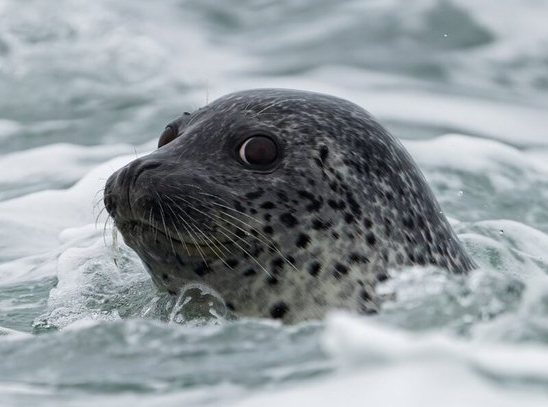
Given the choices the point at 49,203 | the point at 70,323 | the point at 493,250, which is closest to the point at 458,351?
the point at 70,323

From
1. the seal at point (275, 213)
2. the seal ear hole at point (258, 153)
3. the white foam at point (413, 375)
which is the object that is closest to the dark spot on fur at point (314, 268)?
the seal at point (275, 213)

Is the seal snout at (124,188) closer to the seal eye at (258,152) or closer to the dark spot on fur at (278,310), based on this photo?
the seal eye at (258,152)

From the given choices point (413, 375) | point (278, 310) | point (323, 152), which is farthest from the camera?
point (323, 152)

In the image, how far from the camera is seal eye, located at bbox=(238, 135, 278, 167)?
195 inches

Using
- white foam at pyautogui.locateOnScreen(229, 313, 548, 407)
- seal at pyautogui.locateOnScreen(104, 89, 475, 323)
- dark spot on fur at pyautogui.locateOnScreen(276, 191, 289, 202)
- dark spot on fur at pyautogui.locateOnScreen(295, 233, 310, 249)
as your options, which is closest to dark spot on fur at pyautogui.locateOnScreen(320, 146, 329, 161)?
seal at pyautogui.locateOnScreen(104, 89, 475, 323)

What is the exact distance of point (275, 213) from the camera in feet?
15.7

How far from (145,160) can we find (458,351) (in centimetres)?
187

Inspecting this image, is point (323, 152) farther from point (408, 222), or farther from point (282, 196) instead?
point (408, 222)

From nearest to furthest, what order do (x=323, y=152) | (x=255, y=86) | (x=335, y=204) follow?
(x=335, y=204) → (x=323, y=152) → (x=255, y=86)

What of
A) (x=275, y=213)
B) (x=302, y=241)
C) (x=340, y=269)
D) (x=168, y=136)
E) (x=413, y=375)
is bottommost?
(x=413, y=375)

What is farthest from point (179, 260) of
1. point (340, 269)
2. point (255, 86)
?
point (255, 86)

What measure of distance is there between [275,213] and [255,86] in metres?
5.89

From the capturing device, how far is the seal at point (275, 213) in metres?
4.73

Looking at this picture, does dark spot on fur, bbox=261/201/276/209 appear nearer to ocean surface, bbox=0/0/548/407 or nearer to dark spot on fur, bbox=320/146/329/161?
dark spot on fur, bbox=320/146/329/161
